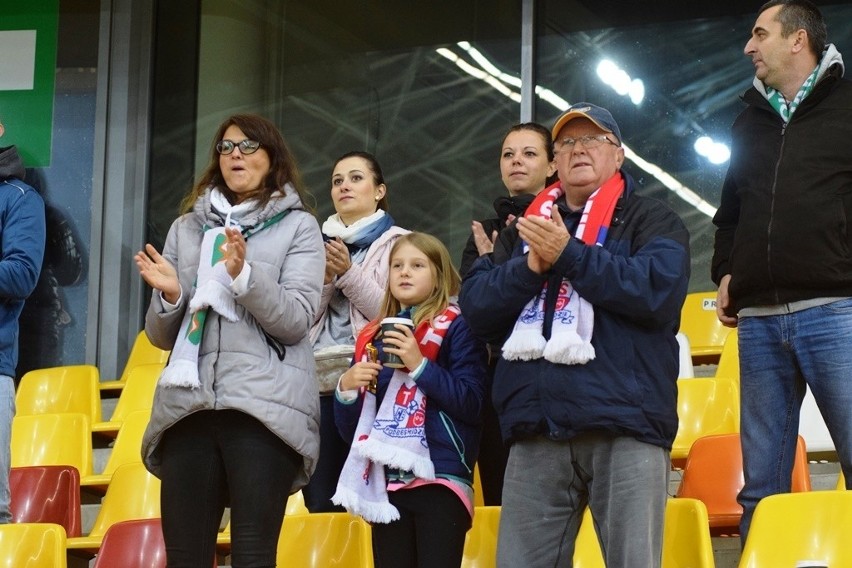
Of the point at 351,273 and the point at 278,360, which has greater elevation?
the point at 351,273

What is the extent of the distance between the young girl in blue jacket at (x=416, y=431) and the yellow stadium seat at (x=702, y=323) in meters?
2.39

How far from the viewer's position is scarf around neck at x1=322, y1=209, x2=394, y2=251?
4.11m

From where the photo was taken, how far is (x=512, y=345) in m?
2.88

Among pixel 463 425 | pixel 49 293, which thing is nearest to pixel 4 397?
pixel 463 425

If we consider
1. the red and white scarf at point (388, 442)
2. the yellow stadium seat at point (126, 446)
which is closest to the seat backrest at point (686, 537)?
the red and white scarf at point (388, 442)

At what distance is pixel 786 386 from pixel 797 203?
472 mm

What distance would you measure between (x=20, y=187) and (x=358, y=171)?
4.27 feet

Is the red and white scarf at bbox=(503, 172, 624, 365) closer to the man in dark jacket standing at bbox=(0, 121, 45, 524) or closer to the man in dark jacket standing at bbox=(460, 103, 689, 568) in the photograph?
the man in dark jacket standing at bbox=(460, 103, 689, 568)

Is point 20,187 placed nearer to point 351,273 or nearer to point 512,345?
point 351,273

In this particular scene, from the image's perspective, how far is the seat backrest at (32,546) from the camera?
371 centimetres

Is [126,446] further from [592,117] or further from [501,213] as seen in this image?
[592,117]

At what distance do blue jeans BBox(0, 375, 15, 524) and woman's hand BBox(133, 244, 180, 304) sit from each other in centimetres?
116

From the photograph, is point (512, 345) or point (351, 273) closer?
point (512, 345)

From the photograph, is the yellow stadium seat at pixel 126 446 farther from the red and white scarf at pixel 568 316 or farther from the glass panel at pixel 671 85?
the glass panel at pixel 671 85
